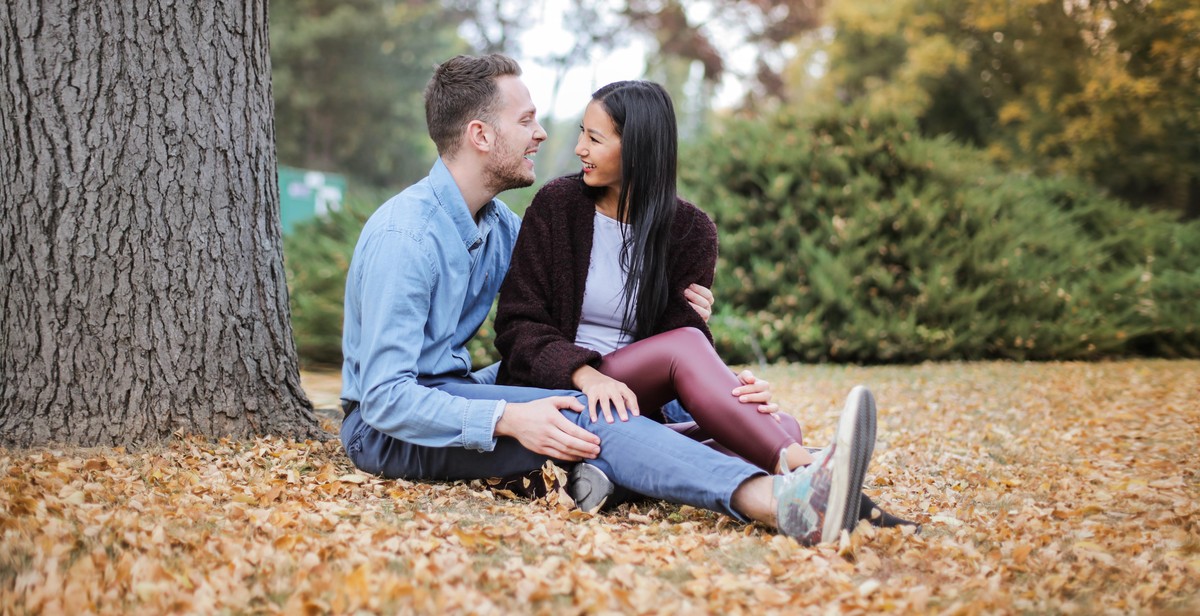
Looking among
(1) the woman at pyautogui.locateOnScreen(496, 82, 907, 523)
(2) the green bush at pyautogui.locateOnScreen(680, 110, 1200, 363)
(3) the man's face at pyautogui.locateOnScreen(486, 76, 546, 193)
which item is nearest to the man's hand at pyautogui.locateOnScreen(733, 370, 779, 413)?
(1) the woman at pyautogui.locateOnScreen(496, 82, 907, 523)

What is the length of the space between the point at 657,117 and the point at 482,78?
0.61 m

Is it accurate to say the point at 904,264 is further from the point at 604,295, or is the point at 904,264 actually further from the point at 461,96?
the point at 461,96

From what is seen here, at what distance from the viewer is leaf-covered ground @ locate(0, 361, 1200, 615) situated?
1939 mm

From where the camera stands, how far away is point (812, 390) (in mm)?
5625

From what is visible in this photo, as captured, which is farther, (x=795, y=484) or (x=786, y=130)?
(x=786, y=130)

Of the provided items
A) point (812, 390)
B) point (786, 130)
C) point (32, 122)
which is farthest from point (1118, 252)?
point (32, 122)

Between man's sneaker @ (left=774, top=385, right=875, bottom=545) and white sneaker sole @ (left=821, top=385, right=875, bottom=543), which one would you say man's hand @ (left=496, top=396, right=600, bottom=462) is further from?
white sneaker sole @ (left=821, top=385, right=875, bottom=543)

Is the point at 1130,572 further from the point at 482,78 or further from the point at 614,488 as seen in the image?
the point at 482,78

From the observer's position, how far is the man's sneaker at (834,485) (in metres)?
2.26

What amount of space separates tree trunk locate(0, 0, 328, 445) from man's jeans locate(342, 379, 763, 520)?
617mm

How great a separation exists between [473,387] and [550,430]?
0.40m

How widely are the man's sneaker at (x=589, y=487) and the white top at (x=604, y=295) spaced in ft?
1.61

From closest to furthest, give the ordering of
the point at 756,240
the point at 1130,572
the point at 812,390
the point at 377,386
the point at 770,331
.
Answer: the point at 1130,572 → the point at 377,386 → the point at 812,390 → the point at 770,331 → the point at 756,240

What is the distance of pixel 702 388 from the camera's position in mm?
2689
